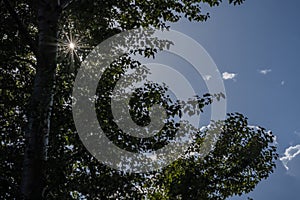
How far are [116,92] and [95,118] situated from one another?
1289mm

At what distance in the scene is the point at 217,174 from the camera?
24.0 metres

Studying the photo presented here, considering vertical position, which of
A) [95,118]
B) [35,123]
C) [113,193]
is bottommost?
[113,193]

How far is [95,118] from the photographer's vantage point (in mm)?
10594

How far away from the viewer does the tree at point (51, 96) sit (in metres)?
9.47

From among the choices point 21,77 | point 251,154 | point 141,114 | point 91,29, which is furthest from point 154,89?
point 251,154

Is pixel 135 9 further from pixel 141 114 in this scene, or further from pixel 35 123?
pixel 35 123

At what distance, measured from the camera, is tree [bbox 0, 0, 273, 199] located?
9.47 m

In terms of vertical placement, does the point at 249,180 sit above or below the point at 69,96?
above

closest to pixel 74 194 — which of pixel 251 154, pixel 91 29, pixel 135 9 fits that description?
pixel 91 29

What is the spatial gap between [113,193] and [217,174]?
602 inches

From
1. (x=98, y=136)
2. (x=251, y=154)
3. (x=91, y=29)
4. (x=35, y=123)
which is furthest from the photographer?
(x=251, y=154)

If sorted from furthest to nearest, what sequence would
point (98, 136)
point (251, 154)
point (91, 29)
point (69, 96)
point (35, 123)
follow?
1. point (251, 154)
2. point (91, 29)
3. point (69, 96)
4. point (98, 136)
5. point (35, 123)

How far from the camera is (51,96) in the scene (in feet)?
32.1

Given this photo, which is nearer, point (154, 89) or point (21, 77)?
point (154, 89)
